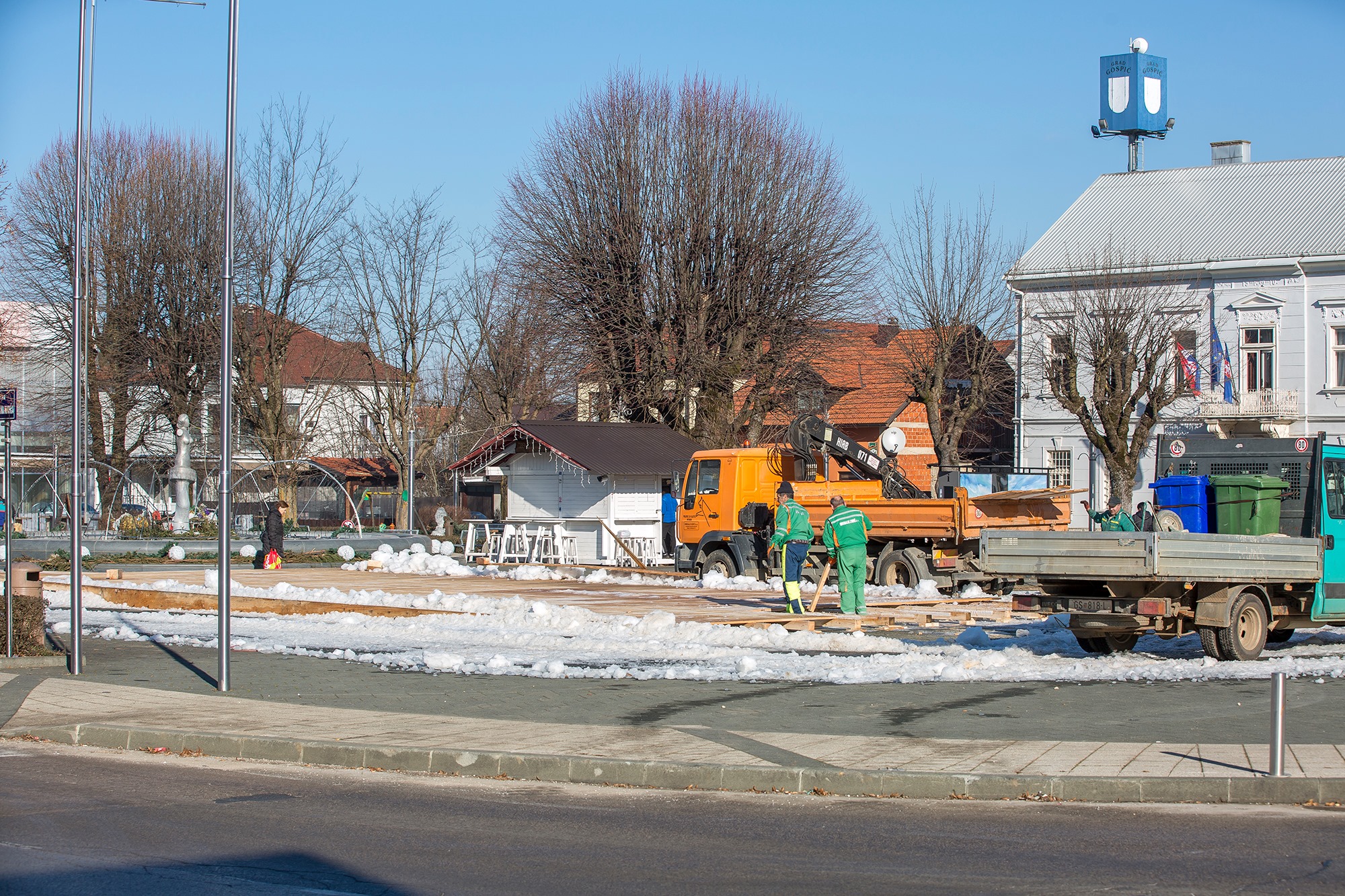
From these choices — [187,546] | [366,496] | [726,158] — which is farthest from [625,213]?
[366,496]

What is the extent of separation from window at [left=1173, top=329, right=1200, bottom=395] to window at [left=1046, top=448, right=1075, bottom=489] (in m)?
5.54

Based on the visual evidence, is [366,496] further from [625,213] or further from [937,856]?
[937,856]

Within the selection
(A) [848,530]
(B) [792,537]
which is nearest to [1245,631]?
(A) [848,530]

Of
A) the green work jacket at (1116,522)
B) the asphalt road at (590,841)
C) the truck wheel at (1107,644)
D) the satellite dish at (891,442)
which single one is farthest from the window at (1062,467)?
the asphalt road at (590,841)

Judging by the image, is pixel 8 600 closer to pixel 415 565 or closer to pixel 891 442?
pixel 415 565

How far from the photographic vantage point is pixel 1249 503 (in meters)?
17.1

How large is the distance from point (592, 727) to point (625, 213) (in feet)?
101

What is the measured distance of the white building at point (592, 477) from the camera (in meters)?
35.1

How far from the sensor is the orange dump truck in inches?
934

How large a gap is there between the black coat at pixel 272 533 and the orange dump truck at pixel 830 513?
10394 mm

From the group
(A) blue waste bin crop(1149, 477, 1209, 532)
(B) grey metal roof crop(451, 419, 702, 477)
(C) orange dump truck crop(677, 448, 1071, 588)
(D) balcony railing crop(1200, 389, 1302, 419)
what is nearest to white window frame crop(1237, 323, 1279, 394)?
(D) balcony railing crop(1200, 389, 1302, 419)

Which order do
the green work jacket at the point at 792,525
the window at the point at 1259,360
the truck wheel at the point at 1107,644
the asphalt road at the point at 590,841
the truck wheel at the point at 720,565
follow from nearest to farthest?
the asphalt road at the point at 590,841 < the truck wheel at the point at 1107,644 < the green work jacket at the point at 792,525 < the truck wheel at the point at 720,565 < the window at the point at 1259,360

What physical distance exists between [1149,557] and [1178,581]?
0.53m

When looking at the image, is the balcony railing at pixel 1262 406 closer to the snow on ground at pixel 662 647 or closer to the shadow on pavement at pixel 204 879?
the snow on ground at pixel 662 647
